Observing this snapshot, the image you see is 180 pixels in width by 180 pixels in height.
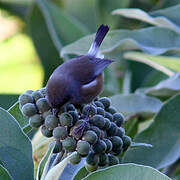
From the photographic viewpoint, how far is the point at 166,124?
202cm

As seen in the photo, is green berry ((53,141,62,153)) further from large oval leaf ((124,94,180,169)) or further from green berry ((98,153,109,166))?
large oval leaf ((124,94,180,169))

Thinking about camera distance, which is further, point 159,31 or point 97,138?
point 159,31

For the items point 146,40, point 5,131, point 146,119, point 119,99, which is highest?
point 5,131

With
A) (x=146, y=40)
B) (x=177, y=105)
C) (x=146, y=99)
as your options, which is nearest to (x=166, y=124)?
(x=177, y=105)

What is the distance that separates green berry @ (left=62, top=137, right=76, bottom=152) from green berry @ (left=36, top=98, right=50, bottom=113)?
5.5 inches

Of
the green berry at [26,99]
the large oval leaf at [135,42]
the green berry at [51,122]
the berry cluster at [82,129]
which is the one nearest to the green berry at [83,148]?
the berry cluster at [82,129]

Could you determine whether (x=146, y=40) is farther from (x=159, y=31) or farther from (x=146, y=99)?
(x=146, y=99)

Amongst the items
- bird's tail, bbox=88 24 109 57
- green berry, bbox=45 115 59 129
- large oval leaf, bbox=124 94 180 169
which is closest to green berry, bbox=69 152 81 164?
green berry, bbox=45 115 59 129

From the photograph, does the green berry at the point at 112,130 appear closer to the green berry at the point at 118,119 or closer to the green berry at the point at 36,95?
the green berry at the point at 118,119

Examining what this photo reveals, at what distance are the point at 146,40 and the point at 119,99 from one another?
0.36 meters

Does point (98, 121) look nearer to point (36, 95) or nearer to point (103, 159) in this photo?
point (103, 159)

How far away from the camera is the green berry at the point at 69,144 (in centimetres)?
136

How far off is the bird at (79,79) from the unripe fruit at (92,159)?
0.18 meters

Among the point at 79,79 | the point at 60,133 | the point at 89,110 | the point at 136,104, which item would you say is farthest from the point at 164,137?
the point at 60,133
